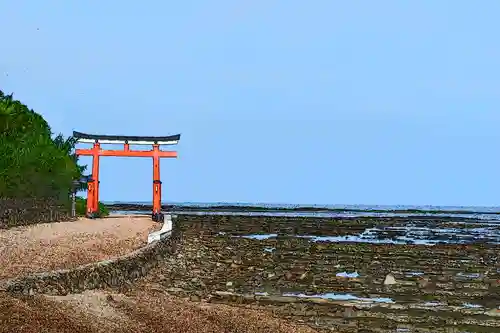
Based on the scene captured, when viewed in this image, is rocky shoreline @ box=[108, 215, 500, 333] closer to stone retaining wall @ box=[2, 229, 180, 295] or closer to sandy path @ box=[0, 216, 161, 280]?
stone retaining wall @ box=[2, 229, 180, 295]

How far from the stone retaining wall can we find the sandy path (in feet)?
1.70

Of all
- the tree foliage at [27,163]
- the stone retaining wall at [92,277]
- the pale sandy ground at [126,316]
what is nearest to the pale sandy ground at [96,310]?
the pale sandy ground at [126,316]

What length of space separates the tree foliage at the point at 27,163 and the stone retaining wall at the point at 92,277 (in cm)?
970

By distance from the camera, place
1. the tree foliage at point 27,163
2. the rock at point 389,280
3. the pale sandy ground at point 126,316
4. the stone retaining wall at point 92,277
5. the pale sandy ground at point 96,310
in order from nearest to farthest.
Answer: the pale sandy ground at point 126,316 < the pale sandy ground at point 96,310 < the stone retaining wall at point 92,277 < the rock at point 389,280 < the tree foliage at point 27,163

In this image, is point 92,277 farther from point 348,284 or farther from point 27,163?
→ point 27,163

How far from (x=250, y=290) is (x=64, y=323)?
750cm

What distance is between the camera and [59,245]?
17.4 metres

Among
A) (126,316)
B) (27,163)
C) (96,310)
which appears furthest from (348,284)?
(27,163)

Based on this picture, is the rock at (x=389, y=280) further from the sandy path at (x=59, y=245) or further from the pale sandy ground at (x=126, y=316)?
the sandy path at (x=59, y=245)

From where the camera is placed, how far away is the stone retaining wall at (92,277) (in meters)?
9.90

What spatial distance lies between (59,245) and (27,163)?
455 inches

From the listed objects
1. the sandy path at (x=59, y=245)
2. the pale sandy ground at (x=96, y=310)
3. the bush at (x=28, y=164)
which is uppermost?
the bush at (x=28, y=164)

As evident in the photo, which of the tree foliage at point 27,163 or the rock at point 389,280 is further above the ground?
the tree foliage at point 27,163

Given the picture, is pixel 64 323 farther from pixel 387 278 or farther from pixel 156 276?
pixel 387 278
